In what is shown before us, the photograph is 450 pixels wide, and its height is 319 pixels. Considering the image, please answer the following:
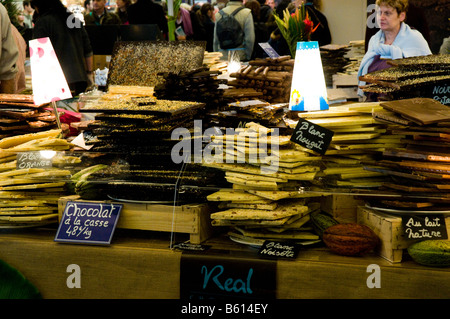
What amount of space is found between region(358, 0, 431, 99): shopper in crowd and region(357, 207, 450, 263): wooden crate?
2136 mm

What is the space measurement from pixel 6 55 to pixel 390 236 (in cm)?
396

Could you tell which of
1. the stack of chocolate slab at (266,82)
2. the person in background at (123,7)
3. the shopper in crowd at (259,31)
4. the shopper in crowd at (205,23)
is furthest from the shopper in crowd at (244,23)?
the stack of chocolate slab at (266,82)

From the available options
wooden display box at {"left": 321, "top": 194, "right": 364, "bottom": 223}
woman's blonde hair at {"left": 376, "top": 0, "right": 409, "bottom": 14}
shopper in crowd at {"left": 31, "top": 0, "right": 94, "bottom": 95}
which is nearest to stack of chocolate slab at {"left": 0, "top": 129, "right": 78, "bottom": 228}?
wooden display box at {"left": 321, "top": 194, "right": 364, "bottom": 223}

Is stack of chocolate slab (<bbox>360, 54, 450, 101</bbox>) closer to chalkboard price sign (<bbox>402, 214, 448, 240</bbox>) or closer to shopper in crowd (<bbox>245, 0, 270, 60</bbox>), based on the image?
chalkboard price sign (<bbox>402, 214, 448, 240</bbox>)

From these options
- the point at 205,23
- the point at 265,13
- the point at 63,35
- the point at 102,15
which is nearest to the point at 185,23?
the point at 205,23

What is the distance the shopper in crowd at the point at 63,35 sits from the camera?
589cm

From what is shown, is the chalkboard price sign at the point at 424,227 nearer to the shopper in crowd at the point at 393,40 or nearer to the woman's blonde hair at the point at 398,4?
the shopper in crowd at the point at 393,40

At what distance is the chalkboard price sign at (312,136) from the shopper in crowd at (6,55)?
135 inches

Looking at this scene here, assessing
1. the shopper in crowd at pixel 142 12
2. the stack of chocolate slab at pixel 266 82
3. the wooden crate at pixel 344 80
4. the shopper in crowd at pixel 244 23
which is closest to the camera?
the stack of chocolate slab at pixel 266 82
